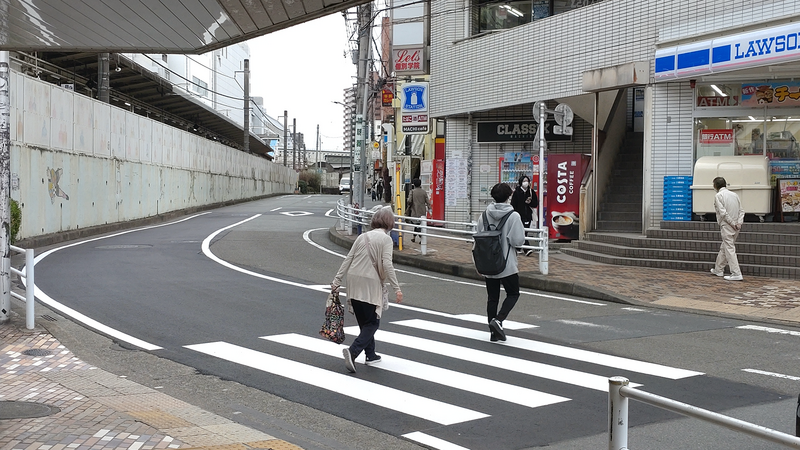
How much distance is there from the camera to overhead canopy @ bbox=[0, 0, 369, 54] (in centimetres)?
593

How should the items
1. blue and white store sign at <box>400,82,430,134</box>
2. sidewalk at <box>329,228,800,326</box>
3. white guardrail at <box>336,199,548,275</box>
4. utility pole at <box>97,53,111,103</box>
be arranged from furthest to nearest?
utility pole at <box>97,53,111,103</box>
blue and white store sign at <box>400,82,430,134</box>
white guardrail at <box>336,199,548,275</box>
sidewalk at <box>329,228,800,326</box>

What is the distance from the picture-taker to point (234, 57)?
84438mm

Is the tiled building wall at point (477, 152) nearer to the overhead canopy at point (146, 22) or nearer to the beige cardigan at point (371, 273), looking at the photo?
the beige cardigan at point (371, 273)

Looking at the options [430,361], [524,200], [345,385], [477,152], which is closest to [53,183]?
[477,152]

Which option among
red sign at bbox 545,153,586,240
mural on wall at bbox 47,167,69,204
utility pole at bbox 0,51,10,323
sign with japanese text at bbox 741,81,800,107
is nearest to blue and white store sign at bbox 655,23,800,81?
sign with japanese text at bbox 741,81,800,107

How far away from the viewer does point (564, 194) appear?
63.2 ft

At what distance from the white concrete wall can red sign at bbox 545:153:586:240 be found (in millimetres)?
12498

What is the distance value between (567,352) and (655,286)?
5473 millimetres

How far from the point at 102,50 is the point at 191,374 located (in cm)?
324

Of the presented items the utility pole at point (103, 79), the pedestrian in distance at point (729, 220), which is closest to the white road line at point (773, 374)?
the pedestrian in distance at point (729, 220)

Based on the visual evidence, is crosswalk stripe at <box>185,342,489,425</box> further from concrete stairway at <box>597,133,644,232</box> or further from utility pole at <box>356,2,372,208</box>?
utility pole at <box>356,2,372,208</box>

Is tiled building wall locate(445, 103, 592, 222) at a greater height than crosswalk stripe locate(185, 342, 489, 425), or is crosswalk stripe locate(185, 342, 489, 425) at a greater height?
tiled building wall locate(445, 103, 592, 222)

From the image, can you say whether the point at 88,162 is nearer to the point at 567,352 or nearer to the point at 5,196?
the point at 5,196

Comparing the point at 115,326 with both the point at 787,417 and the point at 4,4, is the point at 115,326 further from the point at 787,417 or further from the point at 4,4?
the point at 787,417
